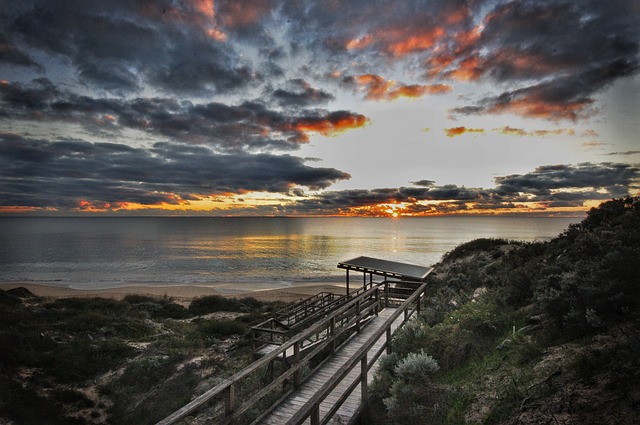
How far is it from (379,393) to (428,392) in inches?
42.5

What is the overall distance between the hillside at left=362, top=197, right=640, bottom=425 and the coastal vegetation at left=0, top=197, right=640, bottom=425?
0.06 feet

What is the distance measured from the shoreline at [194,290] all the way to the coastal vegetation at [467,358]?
18701 millimetres

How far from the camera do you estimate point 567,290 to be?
613cm

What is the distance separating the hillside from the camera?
3.62 meters

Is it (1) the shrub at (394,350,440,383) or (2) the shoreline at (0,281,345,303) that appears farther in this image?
(2) the shoreline at (0,281,345,303)

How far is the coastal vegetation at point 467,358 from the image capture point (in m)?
3.93

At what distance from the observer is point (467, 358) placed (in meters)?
6.20

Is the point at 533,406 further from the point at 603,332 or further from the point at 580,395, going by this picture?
the point at 603,332

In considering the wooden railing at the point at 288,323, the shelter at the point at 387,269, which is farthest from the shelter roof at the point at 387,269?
the wooden railing at the point at 288,323

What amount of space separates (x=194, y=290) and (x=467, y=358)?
41.7m

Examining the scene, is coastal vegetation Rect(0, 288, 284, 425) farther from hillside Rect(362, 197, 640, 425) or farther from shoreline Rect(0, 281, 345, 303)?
shoreline Rect(0, 281, 345, 303)

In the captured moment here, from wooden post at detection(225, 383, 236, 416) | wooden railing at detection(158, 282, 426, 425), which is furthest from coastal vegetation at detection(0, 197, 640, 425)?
wooden post at detection(225, 383, 236, 416)

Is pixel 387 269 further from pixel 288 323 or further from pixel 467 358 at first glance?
pixel 467 358

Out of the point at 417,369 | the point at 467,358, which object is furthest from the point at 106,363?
the point at 467,358
